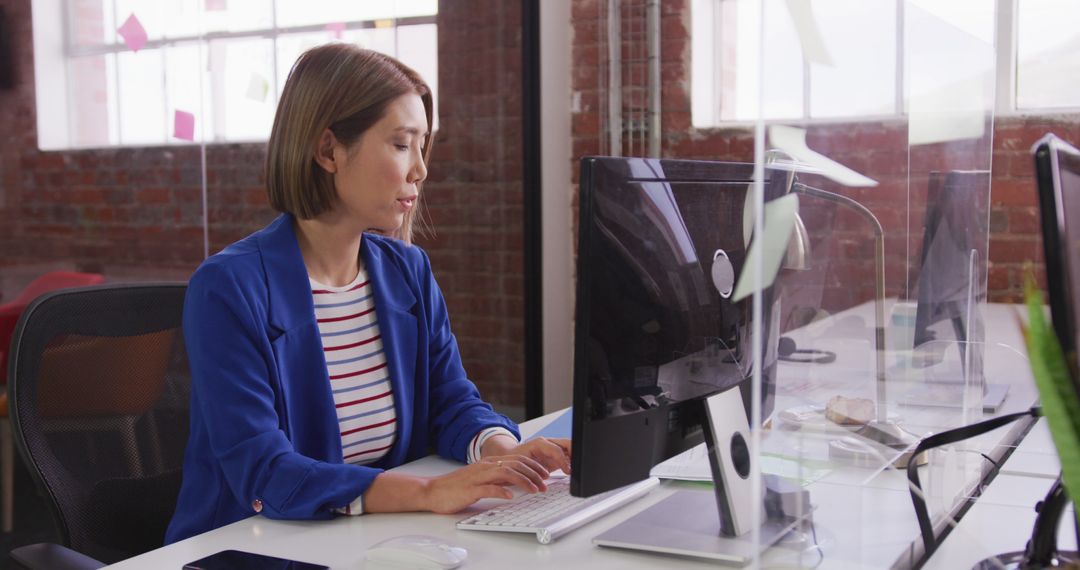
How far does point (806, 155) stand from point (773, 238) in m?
0.09

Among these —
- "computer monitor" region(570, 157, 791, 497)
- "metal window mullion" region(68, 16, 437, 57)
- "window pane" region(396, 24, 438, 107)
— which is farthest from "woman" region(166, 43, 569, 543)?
"window pane" region(396, 24, 438, 107)

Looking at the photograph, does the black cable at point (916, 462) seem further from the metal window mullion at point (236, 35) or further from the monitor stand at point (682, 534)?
the metal window mullion at point (236, 35)

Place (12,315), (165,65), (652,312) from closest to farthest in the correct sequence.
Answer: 1. (652,312)
2. (12,315)
3. (165,65)

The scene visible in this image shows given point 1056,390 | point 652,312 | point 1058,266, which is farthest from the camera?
point 652,312

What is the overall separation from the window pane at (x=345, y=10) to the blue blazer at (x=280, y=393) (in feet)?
5.08

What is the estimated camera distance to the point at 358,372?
5.14ft

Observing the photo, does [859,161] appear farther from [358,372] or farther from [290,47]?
[290,47]

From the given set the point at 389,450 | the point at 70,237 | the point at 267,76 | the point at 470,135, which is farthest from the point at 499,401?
the point at 389,450

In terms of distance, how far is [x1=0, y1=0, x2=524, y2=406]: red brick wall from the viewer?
7.86 feet

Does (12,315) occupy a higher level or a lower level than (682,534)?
higher

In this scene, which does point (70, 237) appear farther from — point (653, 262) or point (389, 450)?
point (653, 262)

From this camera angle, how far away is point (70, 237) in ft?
8.22

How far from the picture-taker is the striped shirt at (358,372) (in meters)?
1.54

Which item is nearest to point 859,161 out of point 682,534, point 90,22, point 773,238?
point 773,238
